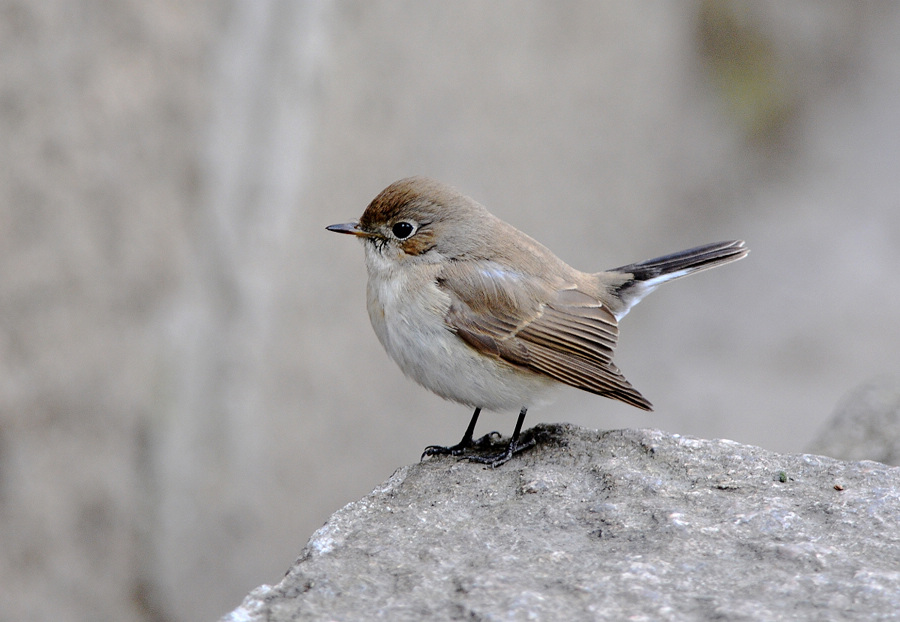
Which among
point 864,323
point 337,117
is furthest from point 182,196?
point 864,323

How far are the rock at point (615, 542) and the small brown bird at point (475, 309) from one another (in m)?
0.35

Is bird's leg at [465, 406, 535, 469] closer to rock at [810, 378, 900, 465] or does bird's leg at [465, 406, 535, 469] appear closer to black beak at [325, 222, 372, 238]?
black beak at [325, 222, 372, 238]

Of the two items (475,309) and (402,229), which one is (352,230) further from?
(475,309)

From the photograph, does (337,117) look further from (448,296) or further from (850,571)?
Answer: (850,571)

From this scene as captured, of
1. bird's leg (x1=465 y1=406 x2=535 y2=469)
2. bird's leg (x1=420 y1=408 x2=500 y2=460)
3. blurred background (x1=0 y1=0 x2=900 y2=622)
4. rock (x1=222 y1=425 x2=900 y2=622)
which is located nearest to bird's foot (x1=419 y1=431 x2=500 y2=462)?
bird's leg (x1=420 y1=408 x2=500 y2=460)

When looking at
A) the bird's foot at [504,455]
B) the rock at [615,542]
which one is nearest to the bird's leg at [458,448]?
the bird's foot at [504,455]

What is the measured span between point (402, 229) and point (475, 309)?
0.46 meters

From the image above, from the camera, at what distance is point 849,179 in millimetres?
10031

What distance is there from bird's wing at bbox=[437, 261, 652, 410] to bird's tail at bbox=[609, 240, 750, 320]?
0.39 m

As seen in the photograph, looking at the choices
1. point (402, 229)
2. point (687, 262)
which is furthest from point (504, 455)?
point (687, 262)

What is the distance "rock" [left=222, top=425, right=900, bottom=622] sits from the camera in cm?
216

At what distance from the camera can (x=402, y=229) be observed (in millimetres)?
3762

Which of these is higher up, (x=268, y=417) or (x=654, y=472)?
(x=268, y=417)

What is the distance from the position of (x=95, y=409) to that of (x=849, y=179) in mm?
8101
